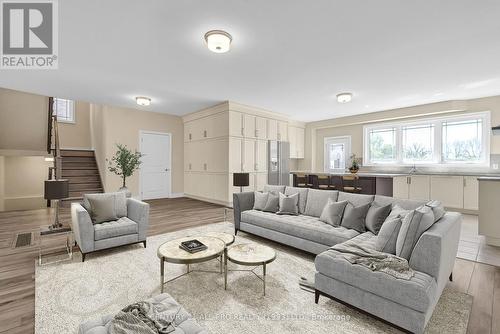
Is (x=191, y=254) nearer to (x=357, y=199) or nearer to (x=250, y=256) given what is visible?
(x=250, y=256)

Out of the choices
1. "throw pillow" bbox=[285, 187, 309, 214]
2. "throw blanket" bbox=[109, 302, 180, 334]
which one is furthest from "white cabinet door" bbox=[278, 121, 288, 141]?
"throw blanket" bbox=[109, 302, 180, 334]

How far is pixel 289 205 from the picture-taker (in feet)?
12.2

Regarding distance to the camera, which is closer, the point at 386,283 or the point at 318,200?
the point at 386,283

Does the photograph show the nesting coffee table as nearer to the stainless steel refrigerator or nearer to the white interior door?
the stainless steel refrigerator

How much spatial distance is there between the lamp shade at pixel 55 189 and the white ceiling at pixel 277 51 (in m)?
1.95

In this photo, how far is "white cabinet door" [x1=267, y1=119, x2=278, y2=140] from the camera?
24.0ft

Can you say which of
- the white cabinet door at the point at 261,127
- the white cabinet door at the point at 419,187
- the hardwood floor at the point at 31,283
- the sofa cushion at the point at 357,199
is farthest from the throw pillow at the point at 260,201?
the white cabinet door at the point at 419,187

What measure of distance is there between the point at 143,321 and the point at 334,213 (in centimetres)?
253

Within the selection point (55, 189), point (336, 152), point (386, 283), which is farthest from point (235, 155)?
point (386, 283)

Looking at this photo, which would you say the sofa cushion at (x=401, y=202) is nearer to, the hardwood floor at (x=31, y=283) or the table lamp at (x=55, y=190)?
the hardwood floor at (x=31, y=283)

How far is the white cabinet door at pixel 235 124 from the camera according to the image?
6277 mm

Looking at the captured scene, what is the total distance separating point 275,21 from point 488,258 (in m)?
4.17

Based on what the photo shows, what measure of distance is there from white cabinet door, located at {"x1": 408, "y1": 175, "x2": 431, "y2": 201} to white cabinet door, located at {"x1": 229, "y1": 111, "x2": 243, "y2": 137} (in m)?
4.78

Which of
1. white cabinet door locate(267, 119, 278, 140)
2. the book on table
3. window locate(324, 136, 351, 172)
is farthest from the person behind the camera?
window locate(324, 136, 351, 172)
